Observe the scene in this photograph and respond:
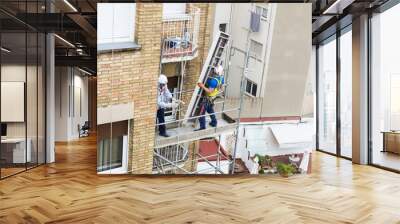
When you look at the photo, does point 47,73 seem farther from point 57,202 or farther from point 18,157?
point 57,202

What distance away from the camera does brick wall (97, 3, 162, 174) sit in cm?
607

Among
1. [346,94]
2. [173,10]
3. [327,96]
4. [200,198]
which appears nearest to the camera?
[200,198]

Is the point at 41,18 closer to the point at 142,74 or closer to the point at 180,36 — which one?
the point at 142,74

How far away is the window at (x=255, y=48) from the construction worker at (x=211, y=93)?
587 mm

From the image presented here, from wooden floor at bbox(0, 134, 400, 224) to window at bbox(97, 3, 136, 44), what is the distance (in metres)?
2.32

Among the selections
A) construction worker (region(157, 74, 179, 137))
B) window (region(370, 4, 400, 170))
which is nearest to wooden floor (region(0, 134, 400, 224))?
window (region(370, 4, 400, 170))

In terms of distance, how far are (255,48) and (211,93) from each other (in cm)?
102

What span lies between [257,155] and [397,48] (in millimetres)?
3379

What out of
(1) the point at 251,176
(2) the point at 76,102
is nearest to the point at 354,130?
(1) the point at 251,176

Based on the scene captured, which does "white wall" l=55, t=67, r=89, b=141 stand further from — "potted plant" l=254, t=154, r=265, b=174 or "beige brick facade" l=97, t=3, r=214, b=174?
"potted plant" l=254, t=154, r=265, b=174

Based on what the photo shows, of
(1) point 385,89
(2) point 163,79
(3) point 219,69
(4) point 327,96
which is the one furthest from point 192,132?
(4) point 327,96

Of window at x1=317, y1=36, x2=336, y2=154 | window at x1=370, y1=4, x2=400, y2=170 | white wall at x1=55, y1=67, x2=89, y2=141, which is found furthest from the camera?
white wall at x1=55, y1=67, x2=89, y2=141

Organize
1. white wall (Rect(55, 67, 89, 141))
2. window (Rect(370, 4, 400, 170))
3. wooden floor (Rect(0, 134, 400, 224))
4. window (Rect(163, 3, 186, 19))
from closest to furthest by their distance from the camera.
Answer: wooden floor (Rect(0, 134, 400, 224))
window (Rect(163, 3, 186, 19))
window (Rect(370, 4, 400, 170))
white wall (Rect(55, 67, 89, 141))

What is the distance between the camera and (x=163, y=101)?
613 cm
